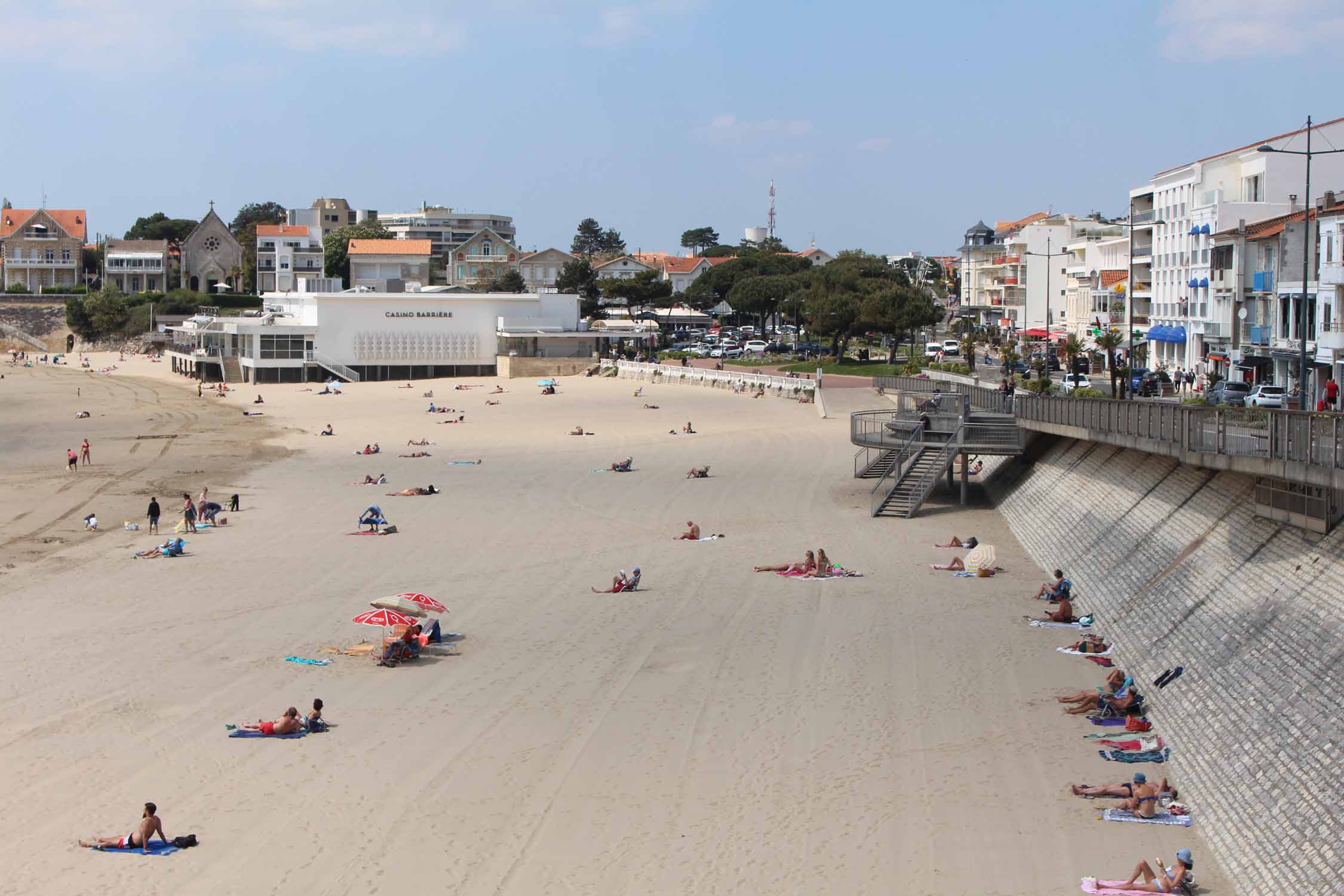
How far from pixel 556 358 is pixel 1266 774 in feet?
224

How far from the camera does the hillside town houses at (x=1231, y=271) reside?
36.9 metres

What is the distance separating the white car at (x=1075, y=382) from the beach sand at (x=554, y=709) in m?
14.0

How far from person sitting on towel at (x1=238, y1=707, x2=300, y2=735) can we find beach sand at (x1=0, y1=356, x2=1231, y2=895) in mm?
257

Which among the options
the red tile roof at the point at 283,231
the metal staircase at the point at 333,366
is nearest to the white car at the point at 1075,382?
the metal staircase at the point at 333,366

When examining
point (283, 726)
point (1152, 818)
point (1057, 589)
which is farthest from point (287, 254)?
point (1152, 818)

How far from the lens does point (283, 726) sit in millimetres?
15148

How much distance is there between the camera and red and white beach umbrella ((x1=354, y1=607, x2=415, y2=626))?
61.5ft

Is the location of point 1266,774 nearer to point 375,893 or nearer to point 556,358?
point 375,893

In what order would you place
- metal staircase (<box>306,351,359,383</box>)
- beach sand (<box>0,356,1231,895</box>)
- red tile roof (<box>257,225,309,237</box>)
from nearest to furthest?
beach sand (<box>0,356,1231,895</box>) → metal staircase (<box>306,351,359,383</box>) → red tile roof (<box>257,225,309,237</box>)

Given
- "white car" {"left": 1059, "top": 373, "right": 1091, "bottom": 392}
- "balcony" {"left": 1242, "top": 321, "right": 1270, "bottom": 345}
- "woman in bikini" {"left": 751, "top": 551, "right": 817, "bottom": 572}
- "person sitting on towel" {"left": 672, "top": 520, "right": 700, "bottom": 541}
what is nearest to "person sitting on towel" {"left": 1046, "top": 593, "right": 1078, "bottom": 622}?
"woman in bikini" {"left": 751, "top": 551, "right": 817, "bottom": 572}

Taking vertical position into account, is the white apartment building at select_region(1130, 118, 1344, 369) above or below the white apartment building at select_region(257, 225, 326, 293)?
below

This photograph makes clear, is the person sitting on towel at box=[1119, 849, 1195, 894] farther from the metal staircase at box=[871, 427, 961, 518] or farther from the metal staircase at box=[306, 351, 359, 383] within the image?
the metal staircase at box=[306, 351, 359, 383]

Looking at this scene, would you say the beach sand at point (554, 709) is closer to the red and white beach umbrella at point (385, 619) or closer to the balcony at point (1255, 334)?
the red and white beach umbrella at point (385, 619)

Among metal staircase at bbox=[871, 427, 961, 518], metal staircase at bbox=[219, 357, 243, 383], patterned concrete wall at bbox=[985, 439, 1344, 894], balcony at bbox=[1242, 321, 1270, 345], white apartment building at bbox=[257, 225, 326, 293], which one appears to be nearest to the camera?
patterned concrete wall at bbox=[985, 439, 1344, 894]
